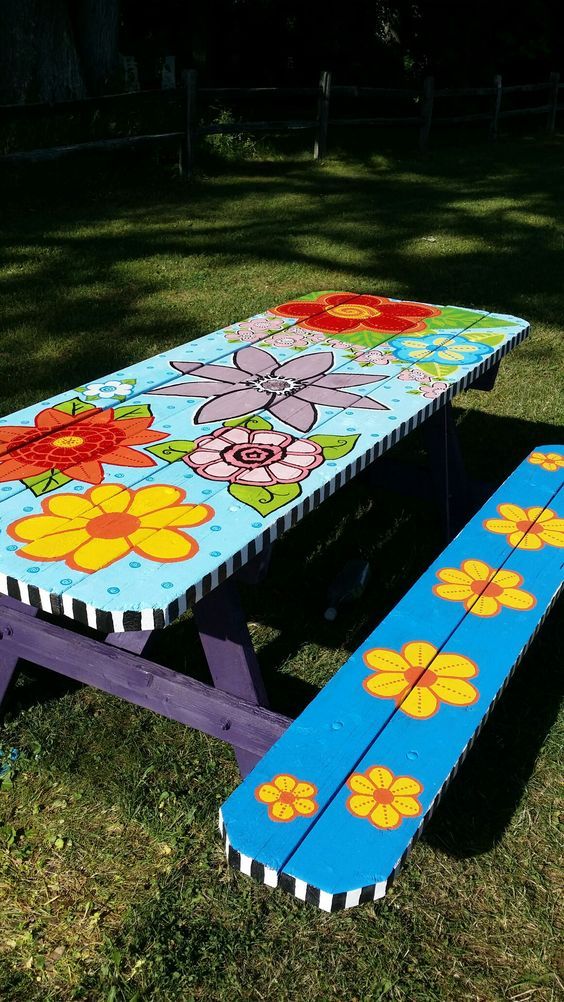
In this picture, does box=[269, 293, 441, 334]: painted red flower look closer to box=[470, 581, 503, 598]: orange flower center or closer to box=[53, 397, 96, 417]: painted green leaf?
box=[53, 397, 96, 417]: painted green leaf

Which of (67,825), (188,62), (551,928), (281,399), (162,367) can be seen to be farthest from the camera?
(188,62)

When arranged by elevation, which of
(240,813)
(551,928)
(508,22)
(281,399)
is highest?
(508,22)

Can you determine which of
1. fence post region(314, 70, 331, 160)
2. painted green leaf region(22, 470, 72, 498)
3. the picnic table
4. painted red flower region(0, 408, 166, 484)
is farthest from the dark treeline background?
painted green leaf region(22, 470, 72, 498)

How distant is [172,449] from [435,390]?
2.87 ft

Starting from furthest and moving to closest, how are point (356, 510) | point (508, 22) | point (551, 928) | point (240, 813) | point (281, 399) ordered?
point (508, 22) → point (356, 510) → point (281, 399) → point (551, 928) → point (240, 813)

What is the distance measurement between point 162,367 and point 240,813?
1.71m

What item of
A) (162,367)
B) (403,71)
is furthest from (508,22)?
(162,367)

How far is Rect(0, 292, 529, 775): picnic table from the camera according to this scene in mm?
1832

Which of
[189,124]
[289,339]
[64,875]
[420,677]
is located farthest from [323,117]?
[64,875]

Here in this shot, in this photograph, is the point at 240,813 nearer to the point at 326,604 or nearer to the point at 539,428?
the point at 326,604

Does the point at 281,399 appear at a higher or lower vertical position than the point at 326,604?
higher

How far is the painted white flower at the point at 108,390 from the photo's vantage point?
8.87 feet

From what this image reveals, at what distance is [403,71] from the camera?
18.2 m

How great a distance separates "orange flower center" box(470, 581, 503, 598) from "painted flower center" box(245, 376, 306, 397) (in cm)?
79
